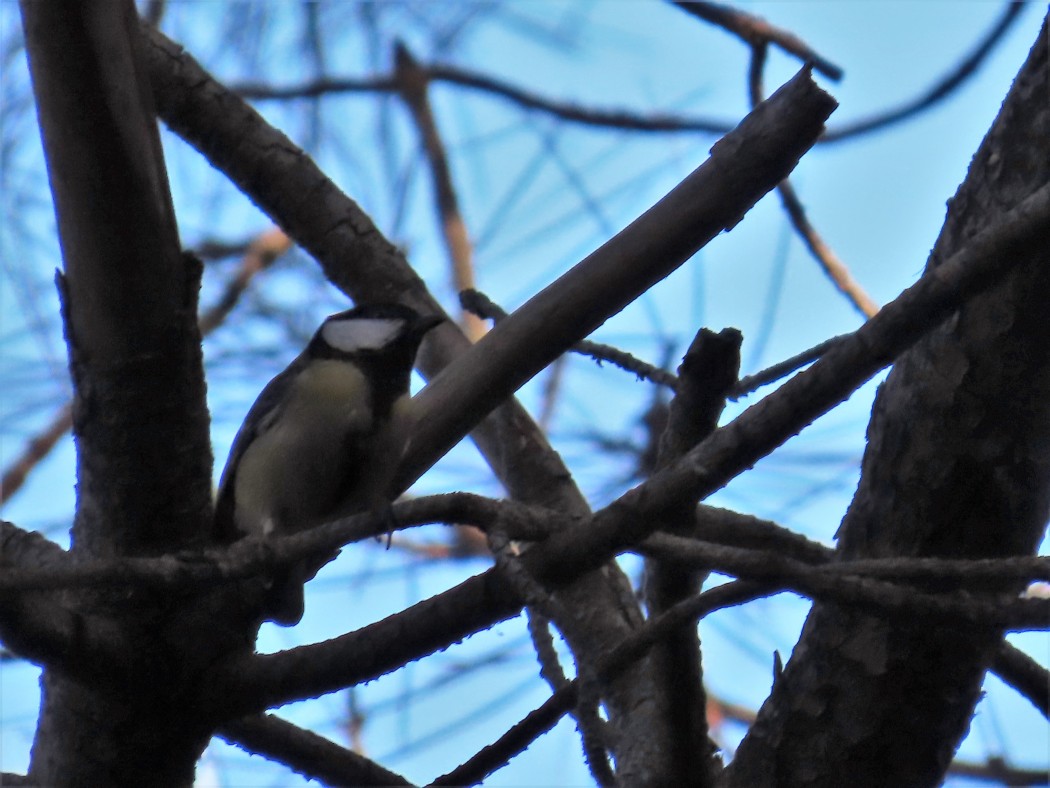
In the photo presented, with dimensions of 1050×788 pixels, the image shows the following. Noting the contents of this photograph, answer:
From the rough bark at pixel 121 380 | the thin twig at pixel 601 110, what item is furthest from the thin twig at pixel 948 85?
the rough bark at pixel 121 380

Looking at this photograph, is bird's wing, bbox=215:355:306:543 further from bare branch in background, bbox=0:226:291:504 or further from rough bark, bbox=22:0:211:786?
bare branch in background, bbox=0:226:291:504

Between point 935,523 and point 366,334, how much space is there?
1.04 m

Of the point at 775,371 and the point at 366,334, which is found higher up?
the point at 366,334

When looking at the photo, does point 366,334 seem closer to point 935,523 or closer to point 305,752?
point 305,752

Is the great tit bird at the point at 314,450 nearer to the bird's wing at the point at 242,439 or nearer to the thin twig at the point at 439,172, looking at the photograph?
the bird's wing at the point at 242,439

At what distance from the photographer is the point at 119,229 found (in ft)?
4.06

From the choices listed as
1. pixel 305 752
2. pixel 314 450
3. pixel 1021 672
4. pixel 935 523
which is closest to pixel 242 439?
pixel 314 450

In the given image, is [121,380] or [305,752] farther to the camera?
[305,752]

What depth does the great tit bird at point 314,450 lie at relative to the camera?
1.78m

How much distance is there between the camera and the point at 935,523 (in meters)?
1.43

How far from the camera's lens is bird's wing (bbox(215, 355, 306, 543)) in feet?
6.25

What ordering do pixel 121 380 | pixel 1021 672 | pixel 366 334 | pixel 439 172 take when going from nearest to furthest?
pixel 121 380 → pixel 1021 672 → pixel 366 334 → pixel 439 172

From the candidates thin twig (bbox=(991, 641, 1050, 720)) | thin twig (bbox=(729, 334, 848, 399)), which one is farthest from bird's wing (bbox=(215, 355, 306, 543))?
thin twig (bbox=(991, 641, 1050, 720))

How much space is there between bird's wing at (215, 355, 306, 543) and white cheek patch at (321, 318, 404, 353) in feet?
0.38
